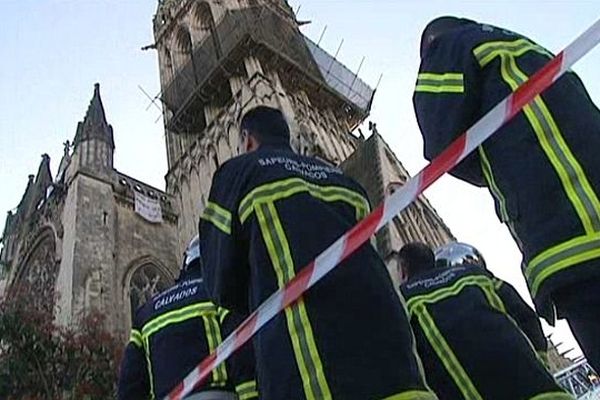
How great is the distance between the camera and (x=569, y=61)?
240 cm

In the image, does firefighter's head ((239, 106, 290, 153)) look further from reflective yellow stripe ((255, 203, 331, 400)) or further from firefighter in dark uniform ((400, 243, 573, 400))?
firefighter in dark uniform ((400, 243, 573, 400))

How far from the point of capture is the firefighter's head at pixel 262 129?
9.78ft

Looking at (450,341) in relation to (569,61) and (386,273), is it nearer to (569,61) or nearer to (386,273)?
(386,273)

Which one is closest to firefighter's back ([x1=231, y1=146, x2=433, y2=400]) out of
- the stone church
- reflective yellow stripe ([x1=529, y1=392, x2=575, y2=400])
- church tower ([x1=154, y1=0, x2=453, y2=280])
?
reflective yellow stripe ([x1=529, y1=392, x2=575, y2=400])

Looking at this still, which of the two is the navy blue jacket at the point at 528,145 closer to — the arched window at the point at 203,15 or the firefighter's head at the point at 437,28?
the firefighter's head at the point at 437,28

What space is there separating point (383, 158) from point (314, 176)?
15517mm

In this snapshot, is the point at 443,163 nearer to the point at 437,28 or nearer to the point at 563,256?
the point at 563,256

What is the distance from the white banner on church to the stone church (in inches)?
1.5

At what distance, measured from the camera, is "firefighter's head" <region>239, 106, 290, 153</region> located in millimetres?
2982

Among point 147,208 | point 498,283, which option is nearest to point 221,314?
point 498,283

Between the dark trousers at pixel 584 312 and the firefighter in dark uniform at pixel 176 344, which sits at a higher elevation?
the firefighter in dark uniform at pixel 176 344

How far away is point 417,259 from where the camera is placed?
3.95 metres

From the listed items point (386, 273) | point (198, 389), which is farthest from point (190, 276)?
point (386, 273)

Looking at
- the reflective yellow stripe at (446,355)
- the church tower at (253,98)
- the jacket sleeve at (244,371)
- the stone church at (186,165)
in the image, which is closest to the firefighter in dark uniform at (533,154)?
the reflective yellow stripe at (446,355)
